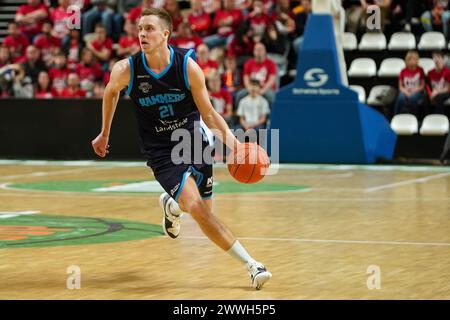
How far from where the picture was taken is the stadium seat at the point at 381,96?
59.8ft

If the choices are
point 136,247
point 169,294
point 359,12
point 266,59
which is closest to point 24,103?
point 266,59

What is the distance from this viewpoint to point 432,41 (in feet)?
60.9

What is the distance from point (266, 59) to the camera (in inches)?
720

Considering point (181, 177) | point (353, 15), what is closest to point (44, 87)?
point (353, 15)

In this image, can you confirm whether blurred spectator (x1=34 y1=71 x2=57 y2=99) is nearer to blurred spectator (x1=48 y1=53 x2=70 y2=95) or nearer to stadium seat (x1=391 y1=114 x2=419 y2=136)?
blurred spectator (x1=48 y1=53 x2=70 y2=95)

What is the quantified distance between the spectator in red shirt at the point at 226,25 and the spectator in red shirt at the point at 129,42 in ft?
4.63

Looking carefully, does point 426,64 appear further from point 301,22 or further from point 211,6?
point 211,6

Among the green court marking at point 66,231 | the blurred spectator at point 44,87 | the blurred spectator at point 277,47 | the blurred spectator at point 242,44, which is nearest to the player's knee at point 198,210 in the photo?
the green court marking at point 66,231

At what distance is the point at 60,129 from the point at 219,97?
9.92ft

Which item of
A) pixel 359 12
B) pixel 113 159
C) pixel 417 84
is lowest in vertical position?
pixel 113 159

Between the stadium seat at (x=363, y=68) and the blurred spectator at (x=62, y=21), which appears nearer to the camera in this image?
the stadium seat at (x=363, y=68)

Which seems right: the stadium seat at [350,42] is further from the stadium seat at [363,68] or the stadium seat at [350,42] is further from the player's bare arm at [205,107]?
the player's bare arm at [205,107]

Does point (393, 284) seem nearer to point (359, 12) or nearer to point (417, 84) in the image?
point (417, 84)

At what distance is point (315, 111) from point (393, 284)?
10.7 meters
